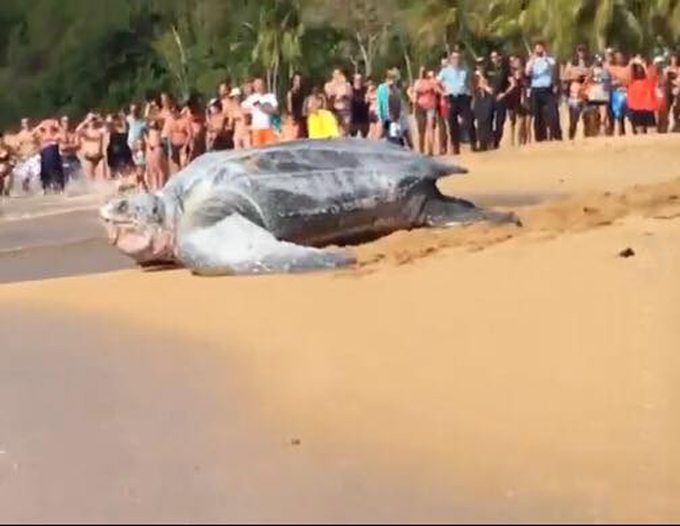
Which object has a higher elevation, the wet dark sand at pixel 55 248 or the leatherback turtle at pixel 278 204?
the leatherback turtle at pixel 278 204

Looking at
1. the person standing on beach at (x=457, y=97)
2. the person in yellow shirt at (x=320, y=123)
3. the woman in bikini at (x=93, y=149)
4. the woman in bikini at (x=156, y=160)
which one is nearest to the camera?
the person in yellow shirt at (x=320, y=123)

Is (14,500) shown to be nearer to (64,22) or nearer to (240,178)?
(240,178)

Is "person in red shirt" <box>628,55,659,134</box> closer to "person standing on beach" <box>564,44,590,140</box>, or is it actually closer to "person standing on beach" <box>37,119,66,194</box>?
"person standing on beach" <box>564,44,590,140</box>

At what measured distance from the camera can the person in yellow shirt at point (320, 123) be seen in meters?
19.0

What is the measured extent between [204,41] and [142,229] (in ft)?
140

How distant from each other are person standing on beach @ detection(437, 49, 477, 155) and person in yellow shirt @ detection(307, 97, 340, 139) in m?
1.59

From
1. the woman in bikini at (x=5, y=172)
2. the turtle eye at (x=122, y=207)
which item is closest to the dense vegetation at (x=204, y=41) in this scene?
the woman in bikini at (x=5, y=172)

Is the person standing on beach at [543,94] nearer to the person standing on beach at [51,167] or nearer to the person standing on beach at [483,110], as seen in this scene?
the person standing on beach at [483,110]

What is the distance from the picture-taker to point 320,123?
1917 centimetres

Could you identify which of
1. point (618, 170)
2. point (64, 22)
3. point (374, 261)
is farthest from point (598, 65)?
point (64, 22)

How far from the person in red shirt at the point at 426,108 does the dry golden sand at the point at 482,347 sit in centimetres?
849

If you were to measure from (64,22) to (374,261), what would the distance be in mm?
50703

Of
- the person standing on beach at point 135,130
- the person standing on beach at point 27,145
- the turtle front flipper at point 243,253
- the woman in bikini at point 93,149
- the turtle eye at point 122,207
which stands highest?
the turtle eye at point 122,207

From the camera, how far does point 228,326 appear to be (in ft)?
28.0
